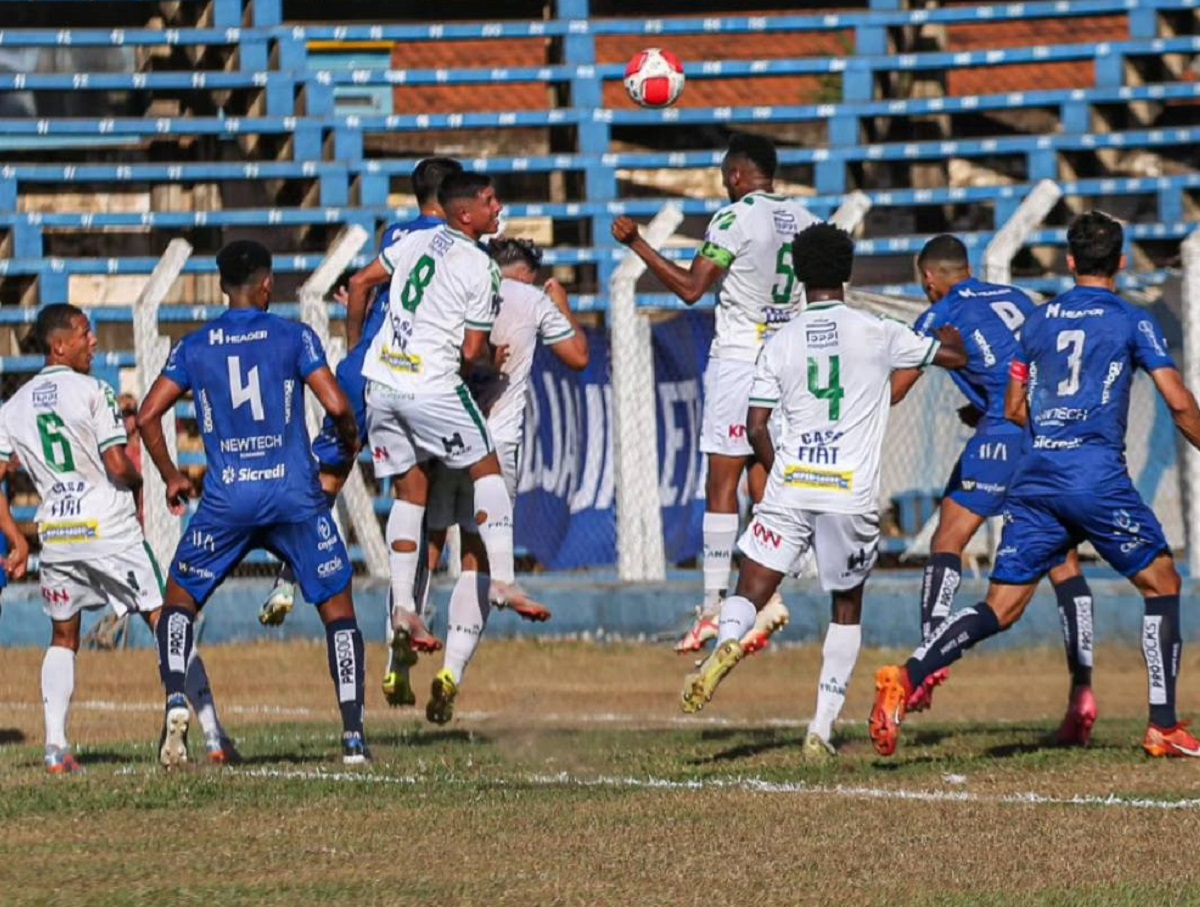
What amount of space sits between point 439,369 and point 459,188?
0.87 metres

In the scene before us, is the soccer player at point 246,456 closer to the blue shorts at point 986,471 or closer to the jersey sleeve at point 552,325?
the jersey sleeve at point 552,325

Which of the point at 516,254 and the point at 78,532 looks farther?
the point at 516,254

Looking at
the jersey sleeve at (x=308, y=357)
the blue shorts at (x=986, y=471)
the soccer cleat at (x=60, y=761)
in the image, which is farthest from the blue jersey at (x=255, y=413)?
the blue shorts at (x=986, y=471)

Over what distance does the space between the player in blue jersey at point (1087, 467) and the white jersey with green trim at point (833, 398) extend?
617mm

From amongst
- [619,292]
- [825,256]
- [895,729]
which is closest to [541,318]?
[825,256]

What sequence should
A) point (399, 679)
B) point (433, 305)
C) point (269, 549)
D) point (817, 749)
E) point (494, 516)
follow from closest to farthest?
1. point (269, 549)
2. point (817, 749)
3. point (399, 679)
4. point (433, 305)
5. point (494, 516)

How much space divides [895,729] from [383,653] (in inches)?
353

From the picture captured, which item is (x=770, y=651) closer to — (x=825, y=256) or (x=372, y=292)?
(x=372, y=292)

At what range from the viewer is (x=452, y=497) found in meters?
12.6

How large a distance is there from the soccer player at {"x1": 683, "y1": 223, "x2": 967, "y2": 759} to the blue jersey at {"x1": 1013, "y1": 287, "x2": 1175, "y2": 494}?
21.9 inches

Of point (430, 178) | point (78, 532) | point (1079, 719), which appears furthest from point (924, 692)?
point (78, 532)

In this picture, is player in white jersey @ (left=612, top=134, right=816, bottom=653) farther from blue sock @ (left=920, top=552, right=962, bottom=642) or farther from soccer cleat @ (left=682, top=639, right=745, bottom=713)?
soccer cleat @ (left=682, top=639, right=745, bottom=713)

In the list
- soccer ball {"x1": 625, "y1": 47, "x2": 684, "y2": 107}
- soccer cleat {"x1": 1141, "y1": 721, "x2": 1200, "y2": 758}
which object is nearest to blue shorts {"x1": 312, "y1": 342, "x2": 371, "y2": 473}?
soccer ball {"x1": 625, "y1": 47, "x2": 684, "y2": 107}

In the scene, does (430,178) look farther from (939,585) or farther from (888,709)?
Result: (888,709)
